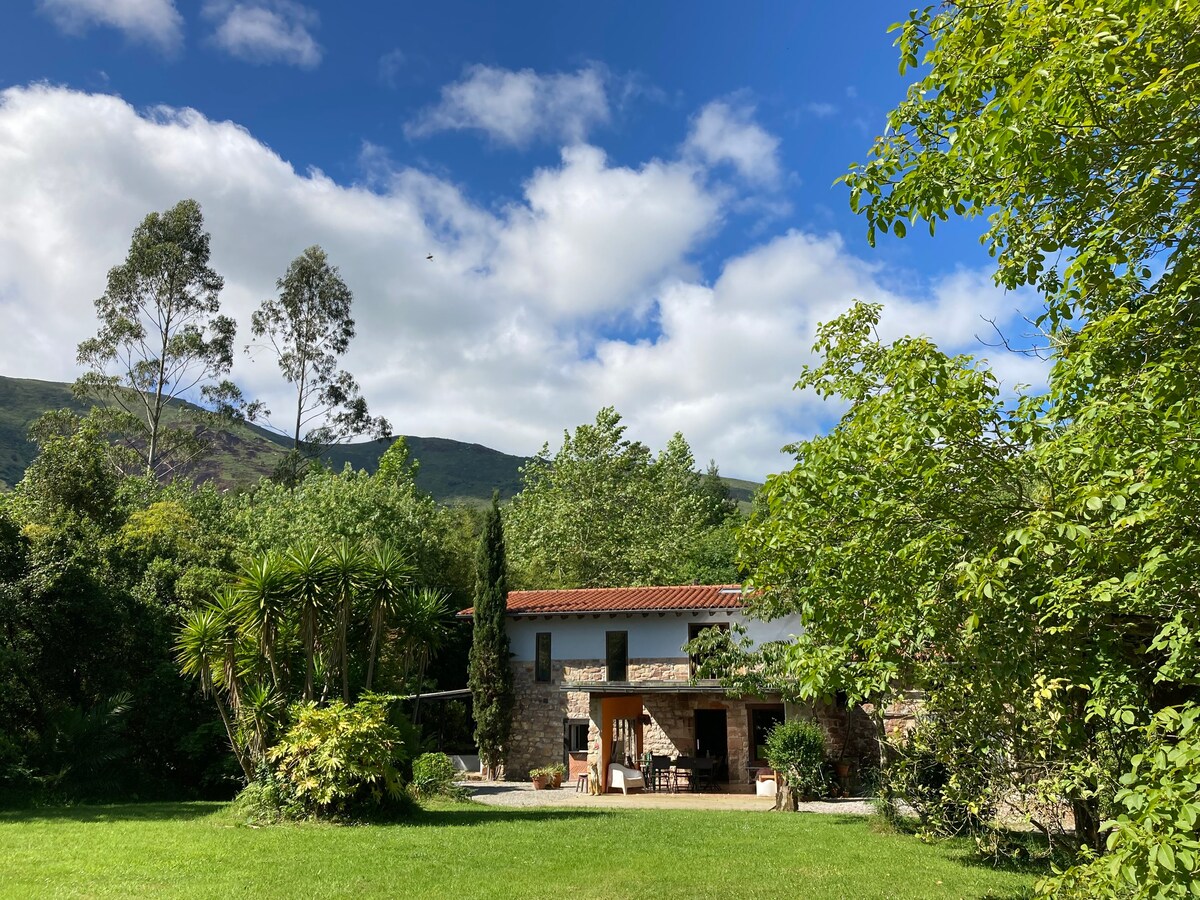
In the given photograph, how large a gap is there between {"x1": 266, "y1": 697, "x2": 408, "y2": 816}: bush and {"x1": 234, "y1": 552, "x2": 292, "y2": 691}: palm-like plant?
1.43m

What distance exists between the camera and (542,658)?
84.5 ft

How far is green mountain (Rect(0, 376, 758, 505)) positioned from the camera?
122m

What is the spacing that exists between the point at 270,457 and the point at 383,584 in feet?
463

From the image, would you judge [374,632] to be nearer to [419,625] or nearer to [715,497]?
[419,625]

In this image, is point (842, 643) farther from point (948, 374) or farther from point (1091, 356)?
point (1091, 356)

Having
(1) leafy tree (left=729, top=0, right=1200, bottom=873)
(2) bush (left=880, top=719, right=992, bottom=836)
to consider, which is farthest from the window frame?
(1) leafy tree (left=729, top=0, right=1200, bottom=873)

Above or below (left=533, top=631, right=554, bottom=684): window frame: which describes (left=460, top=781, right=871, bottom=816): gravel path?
below

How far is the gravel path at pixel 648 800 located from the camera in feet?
57.8

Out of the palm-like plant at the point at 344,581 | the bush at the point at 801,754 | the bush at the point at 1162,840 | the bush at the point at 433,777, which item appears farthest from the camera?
the bush at the point at 801,754

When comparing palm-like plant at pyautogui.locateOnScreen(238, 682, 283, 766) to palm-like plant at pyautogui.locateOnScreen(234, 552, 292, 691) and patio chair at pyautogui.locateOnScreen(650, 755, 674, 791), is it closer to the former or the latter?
palm-like plant at pyautogui.locateOnScreen(234, 552, 292, 691)

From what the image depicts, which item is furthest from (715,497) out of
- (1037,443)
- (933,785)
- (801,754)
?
(1037,443)

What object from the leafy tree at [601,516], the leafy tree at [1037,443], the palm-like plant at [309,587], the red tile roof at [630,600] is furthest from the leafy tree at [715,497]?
the leafy tree at [1037,443]

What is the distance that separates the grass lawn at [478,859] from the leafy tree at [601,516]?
23.4 metres

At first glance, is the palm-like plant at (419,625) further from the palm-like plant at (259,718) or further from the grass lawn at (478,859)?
the grass lawn at (478,859)
